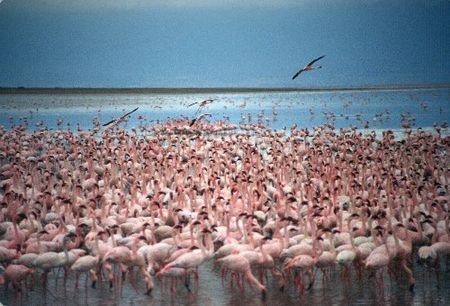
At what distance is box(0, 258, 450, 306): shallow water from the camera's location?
5.83 m

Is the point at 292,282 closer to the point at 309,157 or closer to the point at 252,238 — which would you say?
the point at 252,238

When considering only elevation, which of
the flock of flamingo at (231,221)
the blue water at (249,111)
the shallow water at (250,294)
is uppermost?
the blue water at (249,111)

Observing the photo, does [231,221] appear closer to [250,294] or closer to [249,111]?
[250,294]

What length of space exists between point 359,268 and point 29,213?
285cm

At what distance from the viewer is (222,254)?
6035 mm

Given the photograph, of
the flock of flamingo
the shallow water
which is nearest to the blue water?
the flock of flamingo

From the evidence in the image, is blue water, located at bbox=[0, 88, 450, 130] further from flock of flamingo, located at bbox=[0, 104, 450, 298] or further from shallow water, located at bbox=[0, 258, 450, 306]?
shallow water, located at bbox=[0, 258, 450, 306]

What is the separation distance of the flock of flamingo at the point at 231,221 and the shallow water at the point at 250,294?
73mm

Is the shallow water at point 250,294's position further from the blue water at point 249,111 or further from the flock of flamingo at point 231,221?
the blue water at point 249,111

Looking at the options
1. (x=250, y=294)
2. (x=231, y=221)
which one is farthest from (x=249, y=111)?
(x=250, y=294)

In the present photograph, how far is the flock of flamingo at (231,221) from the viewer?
235 inches

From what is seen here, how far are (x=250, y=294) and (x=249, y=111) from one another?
24.5m

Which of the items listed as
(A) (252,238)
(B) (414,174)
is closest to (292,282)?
(A) (252,238)

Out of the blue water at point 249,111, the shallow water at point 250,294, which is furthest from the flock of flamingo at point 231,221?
the blue water at point 249,111
